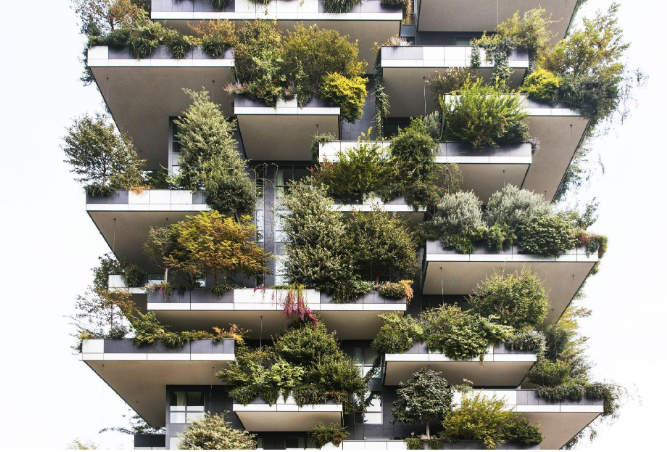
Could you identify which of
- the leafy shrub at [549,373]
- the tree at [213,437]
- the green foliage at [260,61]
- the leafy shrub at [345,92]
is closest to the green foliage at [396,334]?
the leafy shrub at [549,373]

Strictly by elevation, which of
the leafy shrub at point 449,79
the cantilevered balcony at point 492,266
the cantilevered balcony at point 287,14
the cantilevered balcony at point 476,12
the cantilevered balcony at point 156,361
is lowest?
the cantilevered balcony at point 156,361

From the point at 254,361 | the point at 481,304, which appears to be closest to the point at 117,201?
the point at 254,361

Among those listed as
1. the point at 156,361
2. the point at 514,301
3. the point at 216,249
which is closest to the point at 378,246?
the point at 514,301

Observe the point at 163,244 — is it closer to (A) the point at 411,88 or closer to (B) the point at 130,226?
(B) the point at 130,226

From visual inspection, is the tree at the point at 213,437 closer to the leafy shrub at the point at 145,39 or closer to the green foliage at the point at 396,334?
the green foliage at the point at 396,334

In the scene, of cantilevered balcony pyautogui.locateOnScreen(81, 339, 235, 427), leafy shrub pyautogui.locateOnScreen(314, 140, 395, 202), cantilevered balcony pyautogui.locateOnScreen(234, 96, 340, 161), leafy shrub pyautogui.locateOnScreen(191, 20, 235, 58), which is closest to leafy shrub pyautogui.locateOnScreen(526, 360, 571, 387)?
leafy shrub pyautogui.locateOnScreen(314, 140, 395, 202)
